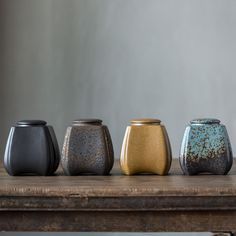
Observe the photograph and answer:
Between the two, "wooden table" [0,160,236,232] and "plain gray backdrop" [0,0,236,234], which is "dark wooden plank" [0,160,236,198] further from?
"plain gray backdrop" [0,0,236,234]

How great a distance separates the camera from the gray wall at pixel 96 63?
7.70 ft

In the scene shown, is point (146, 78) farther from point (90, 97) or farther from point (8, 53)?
point (8, 53)

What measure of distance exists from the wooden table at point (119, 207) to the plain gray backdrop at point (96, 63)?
4.67 feet

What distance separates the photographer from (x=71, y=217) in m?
0.92

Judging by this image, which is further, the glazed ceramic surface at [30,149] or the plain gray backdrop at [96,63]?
the plain gray backdrop at [96,63]

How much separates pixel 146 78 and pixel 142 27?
21cm

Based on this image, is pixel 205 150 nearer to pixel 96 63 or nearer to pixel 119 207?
pixel 119 207

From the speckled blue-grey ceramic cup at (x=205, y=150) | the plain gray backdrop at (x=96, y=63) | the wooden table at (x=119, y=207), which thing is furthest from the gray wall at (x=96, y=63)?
the wooden table at (x=119, y=207)

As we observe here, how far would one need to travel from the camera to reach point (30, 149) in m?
1.14

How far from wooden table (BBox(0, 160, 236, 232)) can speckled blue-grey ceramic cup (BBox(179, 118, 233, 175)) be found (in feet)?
0.56

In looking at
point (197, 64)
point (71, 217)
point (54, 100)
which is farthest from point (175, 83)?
point (71, 217)

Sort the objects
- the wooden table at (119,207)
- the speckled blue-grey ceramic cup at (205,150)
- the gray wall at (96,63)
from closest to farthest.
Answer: the wooden table at (119,207)
the speckled blue-grey ceramic cup at (205,150)
the gray wall at (96,63)

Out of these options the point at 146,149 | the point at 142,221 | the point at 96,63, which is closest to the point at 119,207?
the point at 142,221

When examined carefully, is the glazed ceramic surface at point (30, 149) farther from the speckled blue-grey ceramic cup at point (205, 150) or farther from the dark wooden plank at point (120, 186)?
the speckled blue-grey ceramic cup at point (205, 150)
